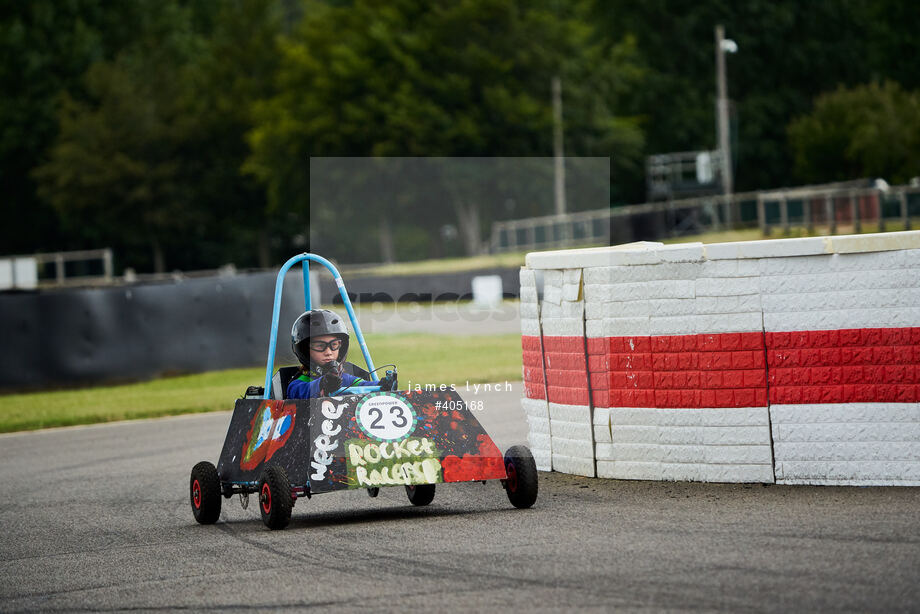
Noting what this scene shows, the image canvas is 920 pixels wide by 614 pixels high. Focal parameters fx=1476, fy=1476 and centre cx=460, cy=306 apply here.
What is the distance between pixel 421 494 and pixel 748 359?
2355mm

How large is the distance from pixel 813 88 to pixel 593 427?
68.9 metres

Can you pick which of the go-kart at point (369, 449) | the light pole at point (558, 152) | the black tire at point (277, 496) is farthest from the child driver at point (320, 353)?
the light pole at point (558, 152)

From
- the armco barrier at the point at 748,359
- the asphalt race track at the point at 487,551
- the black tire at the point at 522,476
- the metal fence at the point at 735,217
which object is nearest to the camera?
the asphalt race track at the point at 487,551

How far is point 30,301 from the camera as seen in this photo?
20922 mm

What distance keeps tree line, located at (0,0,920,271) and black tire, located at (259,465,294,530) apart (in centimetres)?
4493

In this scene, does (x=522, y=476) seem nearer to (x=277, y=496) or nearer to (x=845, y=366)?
(x=277, y=496)

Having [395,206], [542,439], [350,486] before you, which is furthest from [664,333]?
[395,206]

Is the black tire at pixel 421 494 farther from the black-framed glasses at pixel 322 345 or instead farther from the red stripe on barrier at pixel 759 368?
the red stripe on barrier at pixel 759 368

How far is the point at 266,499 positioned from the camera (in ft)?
29.5

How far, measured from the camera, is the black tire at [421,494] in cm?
986

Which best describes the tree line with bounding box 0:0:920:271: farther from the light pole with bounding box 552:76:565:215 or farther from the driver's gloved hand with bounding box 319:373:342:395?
the driver's gloved hand with bounding box 319:373:342:395

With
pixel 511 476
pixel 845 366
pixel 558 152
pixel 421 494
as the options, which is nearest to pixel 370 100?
pixel 558 152

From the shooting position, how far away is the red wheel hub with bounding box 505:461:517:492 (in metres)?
9.11

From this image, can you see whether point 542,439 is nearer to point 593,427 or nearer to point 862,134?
point 593,427
